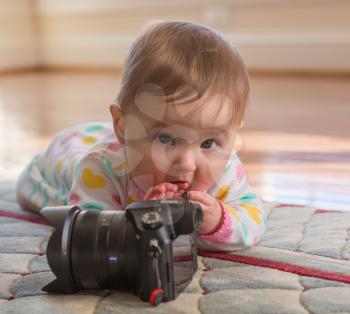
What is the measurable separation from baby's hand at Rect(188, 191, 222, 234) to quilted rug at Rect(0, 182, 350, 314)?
0.05 metres

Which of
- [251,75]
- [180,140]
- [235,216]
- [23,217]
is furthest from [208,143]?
[251,75]

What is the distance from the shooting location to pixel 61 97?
9.49 ft

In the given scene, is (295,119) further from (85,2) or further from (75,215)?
(85,2)

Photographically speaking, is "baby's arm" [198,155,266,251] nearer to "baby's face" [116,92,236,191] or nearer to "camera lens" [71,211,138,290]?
"baby's face" [116,92,236,191]

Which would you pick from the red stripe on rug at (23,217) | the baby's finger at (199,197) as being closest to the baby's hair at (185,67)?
the baby's finger at (199,197)

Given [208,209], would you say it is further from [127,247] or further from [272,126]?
[272,126]

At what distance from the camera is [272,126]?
1.99 metres

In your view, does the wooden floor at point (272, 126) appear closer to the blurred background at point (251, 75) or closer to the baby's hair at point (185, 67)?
the blurred background at point (251, 75)

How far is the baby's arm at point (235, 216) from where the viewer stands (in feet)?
3.06

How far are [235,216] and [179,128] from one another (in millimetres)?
→ 198

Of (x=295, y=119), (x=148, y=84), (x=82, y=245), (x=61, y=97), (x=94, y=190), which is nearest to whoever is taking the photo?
Answer: (x=82, y=245)

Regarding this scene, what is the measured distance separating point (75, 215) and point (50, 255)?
0.06m

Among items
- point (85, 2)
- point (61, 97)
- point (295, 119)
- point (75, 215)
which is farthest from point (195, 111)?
point (85, 2)

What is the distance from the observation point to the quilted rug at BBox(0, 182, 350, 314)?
2.48ft
